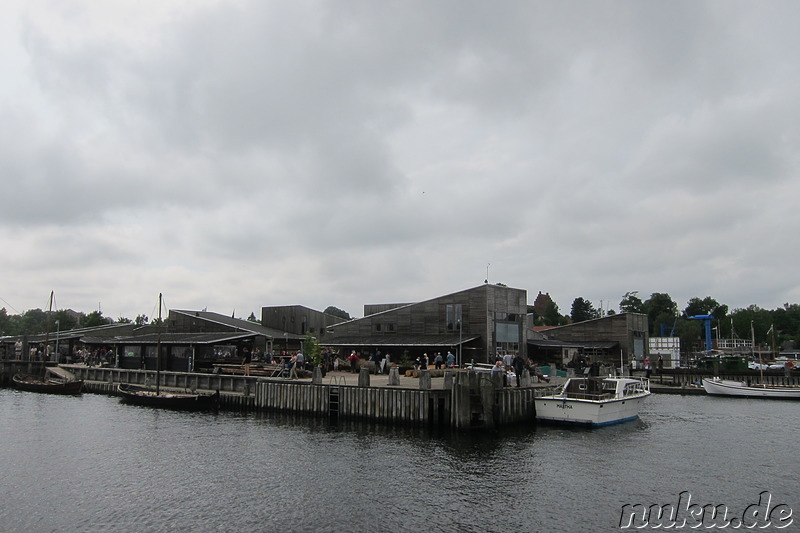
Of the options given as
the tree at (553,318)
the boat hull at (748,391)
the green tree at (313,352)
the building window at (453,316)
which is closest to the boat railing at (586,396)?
the building window at (453,316)

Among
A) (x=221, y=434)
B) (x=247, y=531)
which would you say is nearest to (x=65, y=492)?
(x=247, y=531)

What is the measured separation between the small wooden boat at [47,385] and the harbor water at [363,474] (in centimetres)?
1663

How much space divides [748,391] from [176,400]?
50.6 metres

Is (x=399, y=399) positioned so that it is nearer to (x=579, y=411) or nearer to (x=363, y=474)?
(x=579, y=411)

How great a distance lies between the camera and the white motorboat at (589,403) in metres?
35.7

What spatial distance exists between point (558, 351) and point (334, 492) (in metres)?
51.1

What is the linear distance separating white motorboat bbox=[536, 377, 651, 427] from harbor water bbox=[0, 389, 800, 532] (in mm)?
1167

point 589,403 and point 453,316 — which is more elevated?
point 453,316

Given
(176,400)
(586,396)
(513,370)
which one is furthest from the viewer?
(176,400)

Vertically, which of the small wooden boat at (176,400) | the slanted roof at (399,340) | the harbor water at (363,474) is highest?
the slanted roof at (399,340)

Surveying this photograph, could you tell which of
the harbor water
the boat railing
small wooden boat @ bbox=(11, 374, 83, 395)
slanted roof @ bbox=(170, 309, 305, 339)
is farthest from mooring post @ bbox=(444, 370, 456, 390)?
small wooden boat @ bbox=(11, 374, 83, 395)

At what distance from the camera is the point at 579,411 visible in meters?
35.7

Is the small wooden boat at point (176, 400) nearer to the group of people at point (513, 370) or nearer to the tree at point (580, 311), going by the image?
the group of people at point (513, 370)

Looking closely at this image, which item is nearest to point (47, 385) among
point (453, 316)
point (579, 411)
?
point (453, 316)
